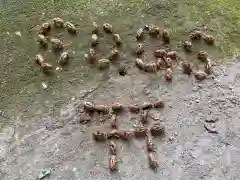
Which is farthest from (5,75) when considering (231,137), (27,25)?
(231,137)

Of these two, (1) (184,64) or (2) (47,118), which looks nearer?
(2) (47,118)

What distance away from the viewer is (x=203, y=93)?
12.0ft

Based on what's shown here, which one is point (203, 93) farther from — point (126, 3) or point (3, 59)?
point (3, 59)

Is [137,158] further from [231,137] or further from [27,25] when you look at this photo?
[27,25]

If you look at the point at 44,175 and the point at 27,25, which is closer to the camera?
the point at 44,175

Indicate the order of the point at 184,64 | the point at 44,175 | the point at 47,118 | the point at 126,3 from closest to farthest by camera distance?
the point at 44,175 → the point at 47,118 → the point at 184,64 → the point at 126,3

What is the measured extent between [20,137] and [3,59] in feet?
2.35

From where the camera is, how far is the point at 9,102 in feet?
11.9

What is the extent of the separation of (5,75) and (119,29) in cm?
97

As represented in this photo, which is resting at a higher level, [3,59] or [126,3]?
[126,3]

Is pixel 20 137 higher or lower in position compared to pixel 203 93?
lower

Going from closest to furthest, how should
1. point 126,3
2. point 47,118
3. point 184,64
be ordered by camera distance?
point 47,118 < point 184,64 < point 126,3

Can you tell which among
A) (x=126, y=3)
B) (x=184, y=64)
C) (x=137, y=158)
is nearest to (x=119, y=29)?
(x=126, y=3)

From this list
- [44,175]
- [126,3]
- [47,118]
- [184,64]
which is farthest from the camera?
[126,3]
